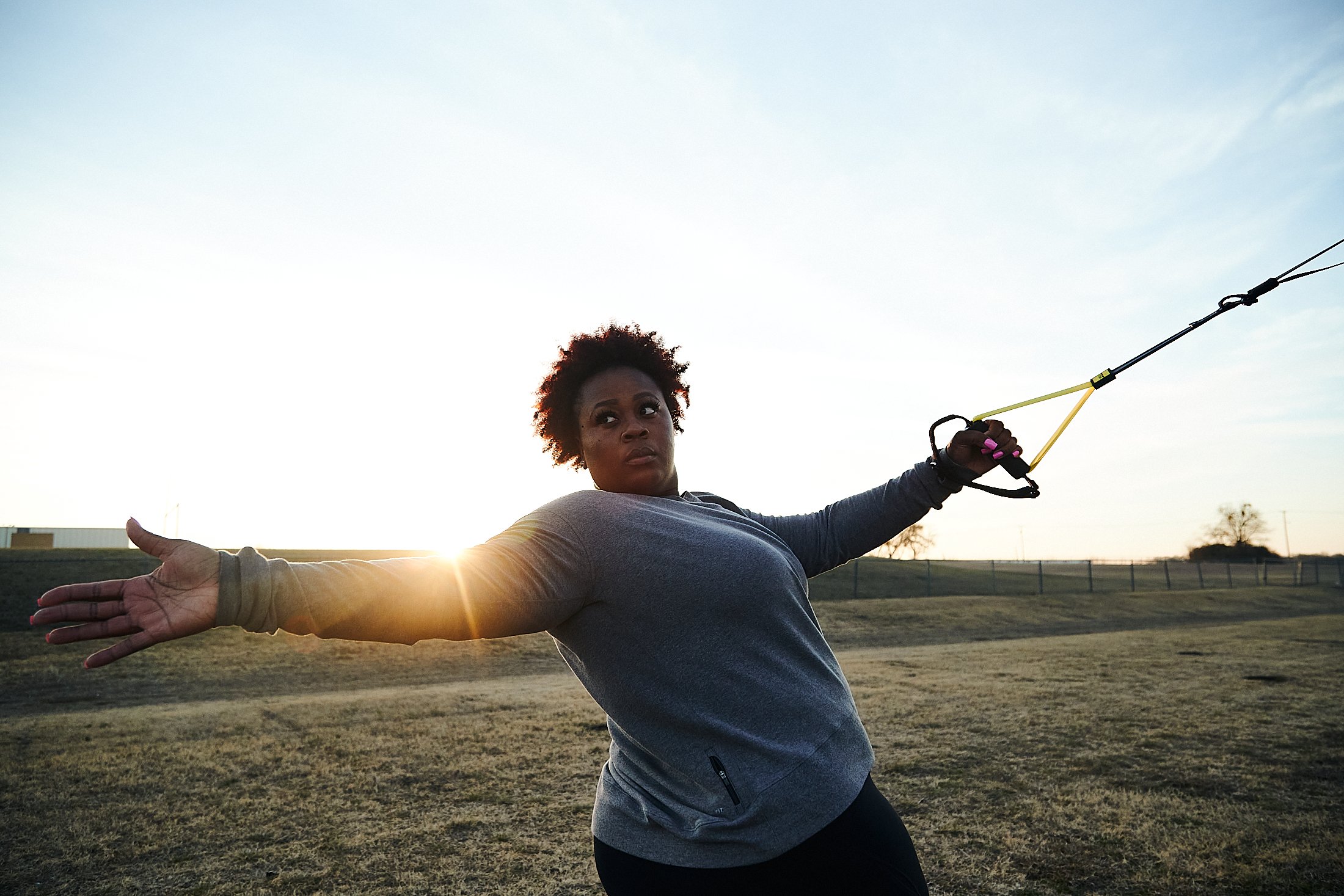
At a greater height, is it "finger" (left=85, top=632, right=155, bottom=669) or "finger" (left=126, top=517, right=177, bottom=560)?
"finger" (left=126, top=517, right=177, bottom=560)

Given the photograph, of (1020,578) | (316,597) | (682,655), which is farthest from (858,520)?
(1020,578)

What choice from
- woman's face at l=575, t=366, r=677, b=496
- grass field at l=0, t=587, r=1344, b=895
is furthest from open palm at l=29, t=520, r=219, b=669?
grass field at l=0, t=587, r=1344, b=895

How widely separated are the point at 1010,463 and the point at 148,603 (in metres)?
2.52

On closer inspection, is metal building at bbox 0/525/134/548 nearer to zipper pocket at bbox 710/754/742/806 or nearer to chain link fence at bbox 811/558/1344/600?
chain link fence at bbox 811/558/1344/600

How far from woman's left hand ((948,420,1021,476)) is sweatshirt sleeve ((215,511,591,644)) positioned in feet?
5.03

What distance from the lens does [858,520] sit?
2.71 m

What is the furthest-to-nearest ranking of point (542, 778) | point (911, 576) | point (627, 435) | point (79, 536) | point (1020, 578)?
point (79, 536)
point (1020, 578)
point (911, 576)
point (542, 778)
point (627, 435)

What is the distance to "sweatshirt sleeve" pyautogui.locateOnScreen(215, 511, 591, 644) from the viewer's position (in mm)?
1448

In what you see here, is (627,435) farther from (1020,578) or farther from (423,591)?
(1020,578)

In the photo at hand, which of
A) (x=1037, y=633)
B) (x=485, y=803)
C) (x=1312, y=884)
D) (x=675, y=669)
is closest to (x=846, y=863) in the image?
(x=675, y=669)

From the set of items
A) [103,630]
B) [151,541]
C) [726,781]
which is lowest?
[726,781]

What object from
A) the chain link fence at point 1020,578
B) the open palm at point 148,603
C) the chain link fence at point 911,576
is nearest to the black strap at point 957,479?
the open palm at point 148,603

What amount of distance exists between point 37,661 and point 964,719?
1533cm

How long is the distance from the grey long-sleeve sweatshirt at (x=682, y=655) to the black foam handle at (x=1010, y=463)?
1.21 m
